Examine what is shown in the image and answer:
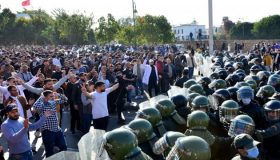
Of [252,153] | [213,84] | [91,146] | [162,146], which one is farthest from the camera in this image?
[213,84]

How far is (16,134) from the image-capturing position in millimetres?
4484

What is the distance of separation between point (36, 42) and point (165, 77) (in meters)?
54.3

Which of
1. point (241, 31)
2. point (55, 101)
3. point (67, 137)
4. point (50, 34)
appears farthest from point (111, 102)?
point (241, 31)

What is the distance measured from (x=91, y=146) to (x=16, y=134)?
1776mm

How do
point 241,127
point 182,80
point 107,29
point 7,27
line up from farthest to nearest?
point 7,27 < point 107,29 < point 182,80 < point 241,127

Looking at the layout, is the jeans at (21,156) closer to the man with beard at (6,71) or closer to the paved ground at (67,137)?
the paved ground at (67,137)

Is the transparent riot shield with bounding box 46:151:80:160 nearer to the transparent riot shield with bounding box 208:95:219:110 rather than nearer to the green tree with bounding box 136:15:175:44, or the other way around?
the transparent riot shield with bounding box 208:95:219:110

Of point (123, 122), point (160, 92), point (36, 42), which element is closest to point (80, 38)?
point (36, 42)

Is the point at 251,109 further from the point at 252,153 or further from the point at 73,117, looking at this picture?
the point at 73,117

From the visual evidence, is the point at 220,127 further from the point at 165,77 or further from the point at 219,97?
the point at 165,77

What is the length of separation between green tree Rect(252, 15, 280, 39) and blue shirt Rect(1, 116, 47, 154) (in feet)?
174

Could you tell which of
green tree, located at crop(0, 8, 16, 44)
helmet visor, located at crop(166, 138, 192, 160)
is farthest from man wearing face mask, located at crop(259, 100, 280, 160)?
green tree, located at crop(0, 8, 16, 44)

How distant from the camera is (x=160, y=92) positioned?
13.3 metres

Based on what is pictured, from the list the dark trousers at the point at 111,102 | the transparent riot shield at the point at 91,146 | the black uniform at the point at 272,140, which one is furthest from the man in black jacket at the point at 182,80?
the transparent riot shield at the point at 91,146
